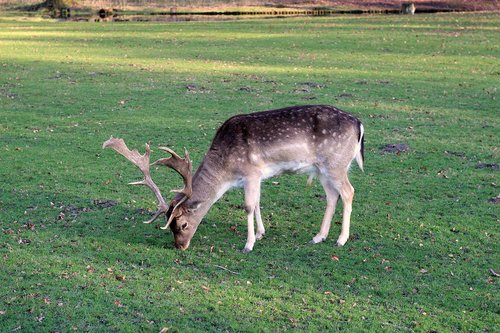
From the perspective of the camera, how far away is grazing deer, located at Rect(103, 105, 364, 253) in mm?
8180

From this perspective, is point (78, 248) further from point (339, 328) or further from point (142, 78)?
point (142, 78)

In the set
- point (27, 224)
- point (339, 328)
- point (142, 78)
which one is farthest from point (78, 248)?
point (142, 78)

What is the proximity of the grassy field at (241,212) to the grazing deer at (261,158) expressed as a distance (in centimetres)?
39

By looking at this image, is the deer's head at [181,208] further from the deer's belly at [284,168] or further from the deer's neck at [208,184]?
the deer's belly at [284,168]

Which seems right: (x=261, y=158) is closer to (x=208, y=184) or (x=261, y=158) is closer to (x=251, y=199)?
(x=251, y=199)

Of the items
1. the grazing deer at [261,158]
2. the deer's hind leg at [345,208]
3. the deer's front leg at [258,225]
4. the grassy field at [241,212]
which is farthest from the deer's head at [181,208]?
the deer's hind leg at [345,208]

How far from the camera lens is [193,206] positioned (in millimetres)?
8188

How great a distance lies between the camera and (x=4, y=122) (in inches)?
558

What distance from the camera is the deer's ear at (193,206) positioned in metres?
8.16

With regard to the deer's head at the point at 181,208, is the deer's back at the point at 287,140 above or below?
above

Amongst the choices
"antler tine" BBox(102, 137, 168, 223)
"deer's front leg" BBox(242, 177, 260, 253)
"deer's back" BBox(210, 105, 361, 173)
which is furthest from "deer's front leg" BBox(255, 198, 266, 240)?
"antler tine" BBox(102, 137, 168, 223)

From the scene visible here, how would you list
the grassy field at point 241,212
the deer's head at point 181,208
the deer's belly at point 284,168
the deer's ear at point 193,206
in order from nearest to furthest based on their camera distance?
the grassy field at point 241,212 → the deer's head at point 181,208 → the deer's ear at point 193,206 → the deer's belly at point 284,168

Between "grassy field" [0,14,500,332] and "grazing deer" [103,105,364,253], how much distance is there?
390mm

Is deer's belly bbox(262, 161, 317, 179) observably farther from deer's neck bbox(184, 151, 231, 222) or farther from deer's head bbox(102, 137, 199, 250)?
deer's head bbox(102, 137, 199, 250)
